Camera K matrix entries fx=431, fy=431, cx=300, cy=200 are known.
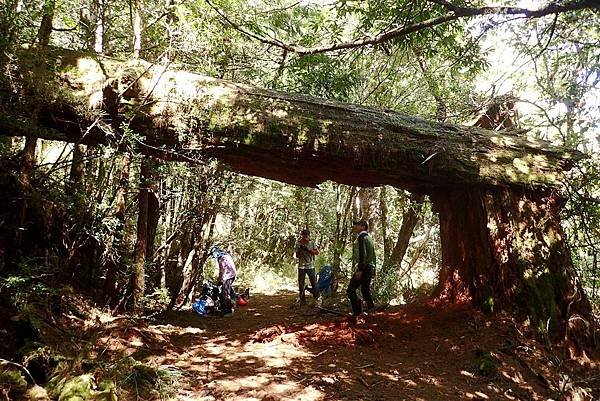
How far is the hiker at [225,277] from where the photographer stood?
8945mm

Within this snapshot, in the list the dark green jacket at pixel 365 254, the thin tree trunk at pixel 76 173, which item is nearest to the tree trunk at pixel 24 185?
the thin tree trunk at pixel 76 173

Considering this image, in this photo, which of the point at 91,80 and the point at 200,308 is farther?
the point at 200,308

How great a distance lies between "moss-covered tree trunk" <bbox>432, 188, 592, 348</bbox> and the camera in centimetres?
633

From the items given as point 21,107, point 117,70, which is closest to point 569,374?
point 117,70

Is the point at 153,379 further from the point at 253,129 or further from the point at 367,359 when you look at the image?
the point at 253,129

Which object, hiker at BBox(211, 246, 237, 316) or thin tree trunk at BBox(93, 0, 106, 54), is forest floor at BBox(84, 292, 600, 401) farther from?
thin tree trunk at BBox(93, 0, 106, 54)

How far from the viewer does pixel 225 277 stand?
894cm

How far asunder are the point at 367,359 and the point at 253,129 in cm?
352

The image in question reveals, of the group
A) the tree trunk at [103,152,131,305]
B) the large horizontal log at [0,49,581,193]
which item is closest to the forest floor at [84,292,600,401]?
the tree trunk at [103,152,131,305]

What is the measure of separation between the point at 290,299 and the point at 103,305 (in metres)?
6.69

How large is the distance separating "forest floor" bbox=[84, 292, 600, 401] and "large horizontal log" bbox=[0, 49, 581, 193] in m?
2.32

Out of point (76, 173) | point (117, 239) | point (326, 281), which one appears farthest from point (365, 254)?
point (76, 173)

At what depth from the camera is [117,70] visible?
5836 mm

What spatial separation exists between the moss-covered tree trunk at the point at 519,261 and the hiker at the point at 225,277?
4296 mm
